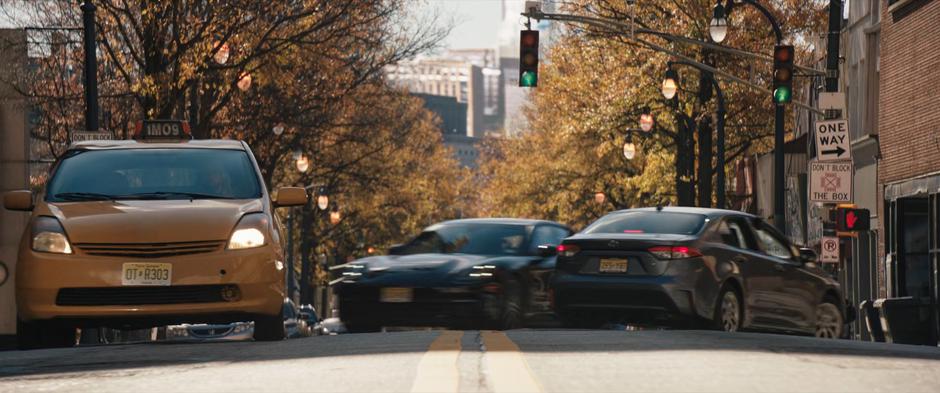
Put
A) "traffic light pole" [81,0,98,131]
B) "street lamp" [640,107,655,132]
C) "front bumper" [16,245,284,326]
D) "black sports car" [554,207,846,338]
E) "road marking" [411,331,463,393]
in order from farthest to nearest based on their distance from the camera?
"street lamp" [640,107,655,132] → "traffic light pole" [81,0,98,131] → "black sports car" [554,207,846,338] → "front bumper" [16,245,284,326] → "road marking" [411,331,463,393]

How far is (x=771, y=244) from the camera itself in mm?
19703

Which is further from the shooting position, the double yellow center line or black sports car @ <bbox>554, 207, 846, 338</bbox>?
black sports car @ <bbox>554, 207, 846, 338</bbox>

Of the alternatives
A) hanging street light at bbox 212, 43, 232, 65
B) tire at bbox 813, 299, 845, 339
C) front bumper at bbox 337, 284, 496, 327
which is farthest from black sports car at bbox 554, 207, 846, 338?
hanging street light at bbox 212, 43, 232, 65

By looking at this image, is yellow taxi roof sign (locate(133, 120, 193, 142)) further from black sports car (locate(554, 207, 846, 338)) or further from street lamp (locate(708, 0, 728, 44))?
street lamp (locate(708, 0, 728, 44))

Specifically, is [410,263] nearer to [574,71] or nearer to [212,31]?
[212,31]

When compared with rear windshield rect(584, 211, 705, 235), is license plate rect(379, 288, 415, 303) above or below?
below

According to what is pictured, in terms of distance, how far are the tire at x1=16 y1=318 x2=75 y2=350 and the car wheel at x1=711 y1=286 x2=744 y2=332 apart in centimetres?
667

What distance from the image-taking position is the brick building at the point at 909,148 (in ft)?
106

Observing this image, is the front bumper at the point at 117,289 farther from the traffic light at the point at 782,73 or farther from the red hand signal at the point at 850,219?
the traffic light at the point at 782,73

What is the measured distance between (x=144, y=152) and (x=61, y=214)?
1572mm

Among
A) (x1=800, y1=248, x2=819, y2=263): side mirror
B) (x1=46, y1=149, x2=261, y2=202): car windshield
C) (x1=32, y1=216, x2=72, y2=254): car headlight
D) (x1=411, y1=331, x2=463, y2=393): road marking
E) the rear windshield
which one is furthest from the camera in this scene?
(x1=800, y1=248, x2=819, y2=263): side mirror

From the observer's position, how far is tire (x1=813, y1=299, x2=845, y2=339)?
67.3 feet

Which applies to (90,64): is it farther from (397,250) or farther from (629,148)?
(629,148)

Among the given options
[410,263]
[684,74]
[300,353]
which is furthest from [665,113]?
[300,353]
